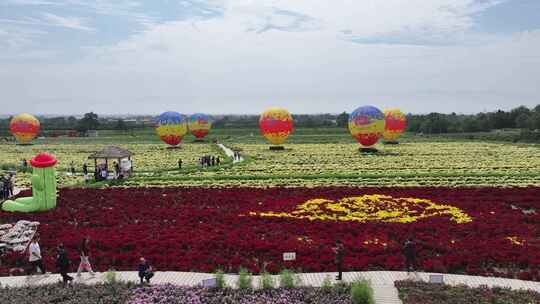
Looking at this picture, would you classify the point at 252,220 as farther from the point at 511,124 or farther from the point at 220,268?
the point at 511,124

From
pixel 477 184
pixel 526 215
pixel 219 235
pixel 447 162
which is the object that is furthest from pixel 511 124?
pixel 219 235

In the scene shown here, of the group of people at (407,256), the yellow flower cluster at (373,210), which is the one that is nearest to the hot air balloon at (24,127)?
the yellow flower cluster at (373,210)

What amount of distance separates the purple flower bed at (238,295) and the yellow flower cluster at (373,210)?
9222mm

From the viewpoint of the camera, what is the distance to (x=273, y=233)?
20141 millimetres

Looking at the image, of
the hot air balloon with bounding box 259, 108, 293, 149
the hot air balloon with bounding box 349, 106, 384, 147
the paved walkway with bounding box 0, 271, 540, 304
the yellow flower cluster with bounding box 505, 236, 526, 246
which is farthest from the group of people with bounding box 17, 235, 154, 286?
the hot air balloon with bounding box 259, 108, 293, 149

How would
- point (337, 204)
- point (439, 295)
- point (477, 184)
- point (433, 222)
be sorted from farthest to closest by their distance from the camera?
1. point (477, 184)
2. point (337, 204)
3. point (433, 222)
4. point (439, 295)

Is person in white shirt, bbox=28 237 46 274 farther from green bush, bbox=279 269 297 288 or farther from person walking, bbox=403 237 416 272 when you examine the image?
person walking, bbox=403 237 416 272

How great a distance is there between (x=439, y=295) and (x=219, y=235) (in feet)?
30.0

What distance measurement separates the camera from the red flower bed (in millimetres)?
16266

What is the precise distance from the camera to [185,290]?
532 inches

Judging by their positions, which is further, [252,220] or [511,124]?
[511,124]

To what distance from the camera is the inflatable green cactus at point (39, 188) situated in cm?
2473

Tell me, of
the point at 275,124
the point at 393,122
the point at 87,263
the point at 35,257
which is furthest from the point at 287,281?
the point at 393,122

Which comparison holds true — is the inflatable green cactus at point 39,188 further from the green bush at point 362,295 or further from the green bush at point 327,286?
the green bush at point 362,295
